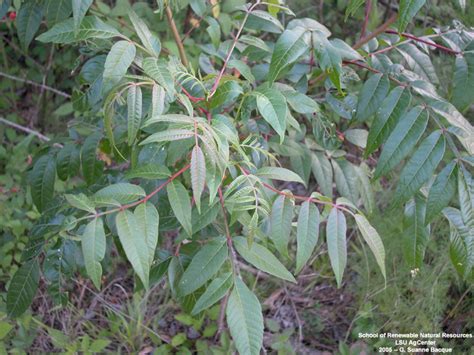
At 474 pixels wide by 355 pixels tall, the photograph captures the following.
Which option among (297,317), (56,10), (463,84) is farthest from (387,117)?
(297,317)

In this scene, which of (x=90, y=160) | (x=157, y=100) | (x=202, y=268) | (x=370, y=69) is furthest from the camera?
(x=90, y=160)

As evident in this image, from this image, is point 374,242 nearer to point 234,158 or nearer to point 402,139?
point 402,139

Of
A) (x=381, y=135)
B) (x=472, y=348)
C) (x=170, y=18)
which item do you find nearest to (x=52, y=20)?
(x=170, y=18)

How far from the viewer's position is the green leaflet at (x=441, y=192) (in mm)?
1088

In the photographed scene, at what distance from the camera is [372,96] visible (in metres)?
1.31

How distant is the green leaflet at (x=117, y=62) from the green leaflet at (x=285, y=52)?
0.30 meters

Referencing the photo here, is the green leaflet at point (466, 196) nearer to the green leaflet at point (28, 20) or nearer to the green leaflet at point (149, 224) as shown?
the green leaflet at point (149, 224)

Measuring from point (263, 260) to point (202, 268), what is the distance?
136 mm

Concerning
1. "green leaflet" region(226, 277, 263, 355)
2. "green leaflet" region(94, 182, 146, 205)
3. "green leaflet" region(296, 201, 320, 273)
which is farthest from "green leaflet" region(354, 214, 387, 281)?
"green leaflet" region(94, 182, 146, 205)

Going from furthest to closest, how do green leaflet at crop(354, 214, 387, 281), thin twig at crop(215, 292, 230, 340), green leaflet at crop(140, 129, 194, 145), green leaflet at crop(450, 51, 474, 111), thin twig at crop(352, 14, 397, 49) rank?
thin twig at crop(215, 292, 230, 340) < thin twig at crop(352, 14, 397, 49) < green leaflet at crop(450, 51, 474, 111) < green leaflet at crop(354, 214, 387, 281) < green leaflet at crop(140, 129, 194, 145)

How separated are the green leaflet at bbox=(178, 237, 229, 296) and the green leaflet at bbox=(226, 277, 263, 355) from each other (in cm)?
6

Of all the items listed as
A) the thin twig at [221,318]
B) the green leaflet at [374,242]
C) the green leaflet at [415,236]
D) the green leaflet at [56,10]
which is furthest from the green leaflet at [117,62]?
the thin twig at [221,318]

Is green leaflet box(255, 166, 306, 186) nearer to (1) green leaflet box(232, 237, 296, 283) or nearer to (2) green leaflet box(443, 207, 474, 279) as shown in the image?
(1) green leaflet box(232, 237, 296, 283)

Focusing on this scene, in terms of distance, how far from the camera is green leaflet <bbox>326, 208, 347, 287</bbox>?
109 centimetres
